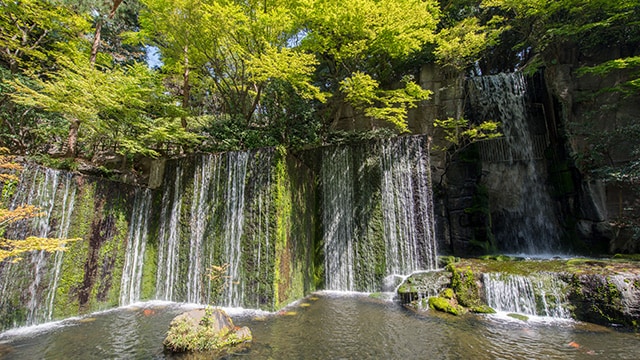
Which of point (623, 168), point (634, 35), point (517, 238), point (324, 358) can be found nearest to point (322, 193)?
point (324, 358)

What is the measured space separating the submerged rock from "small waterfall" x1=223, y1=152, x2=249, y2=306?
2198mm

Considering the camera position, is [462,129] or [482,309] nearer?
[482,309]

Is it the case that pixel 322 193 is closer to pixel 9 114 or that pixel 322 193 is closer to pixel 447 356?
pixel 447 356

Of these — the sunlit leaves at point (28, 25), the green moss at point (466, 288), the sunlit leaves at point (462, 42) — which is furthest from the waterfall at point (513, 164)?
the sunlit leaves at point (28, 25)

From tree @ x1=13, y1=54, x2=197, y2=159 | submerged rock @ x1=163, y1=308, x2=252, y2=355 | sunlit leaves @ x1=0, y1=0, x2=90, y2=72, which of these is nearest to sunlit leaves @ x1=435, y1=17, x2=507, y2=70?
tree @ x1=13, y1=54, x2=197, y2=159

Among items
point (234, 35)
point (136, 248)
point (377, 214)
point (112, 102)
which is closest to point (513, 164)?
point (377, 214)

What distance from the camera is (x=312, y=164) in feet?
36.0

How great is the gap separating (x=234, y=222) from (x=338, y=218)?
3.60 m

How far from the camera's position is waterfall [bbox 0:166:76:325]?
6.15 metres

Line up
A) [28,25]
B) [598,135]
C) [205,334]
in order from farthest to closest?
[28,25] < [598,135] < [205,334]

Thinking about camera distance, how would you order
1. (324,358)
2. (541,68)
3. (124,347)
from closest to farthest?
1. (324,358)
2. (124,347)
3. (541,68)

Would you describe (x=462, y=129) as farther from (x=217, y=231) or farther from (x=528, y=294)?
(x=217, y=231)

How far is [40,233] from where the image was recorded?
6559 millimetres

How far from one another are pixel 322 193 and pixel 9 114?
37.6 feet
